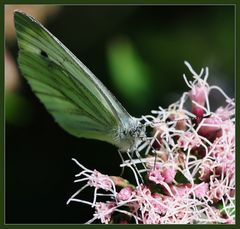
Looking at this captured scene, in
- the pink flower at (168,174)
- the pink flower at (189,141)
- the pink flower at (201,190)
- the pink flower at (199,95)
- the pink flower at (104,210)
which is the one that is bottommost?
the pink flower at (104,210)

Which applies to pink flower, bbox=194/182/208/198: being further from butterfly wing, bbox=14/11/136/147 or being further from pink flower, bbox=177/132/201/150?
butterfly wing, bbox=14/11/136/147

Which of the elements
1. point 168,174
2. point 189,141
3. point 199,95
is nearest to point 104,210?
point 168,174

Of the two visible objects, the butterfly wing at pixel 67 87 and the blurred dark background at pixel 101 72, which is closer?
the butterfly wing at pixel 67 87

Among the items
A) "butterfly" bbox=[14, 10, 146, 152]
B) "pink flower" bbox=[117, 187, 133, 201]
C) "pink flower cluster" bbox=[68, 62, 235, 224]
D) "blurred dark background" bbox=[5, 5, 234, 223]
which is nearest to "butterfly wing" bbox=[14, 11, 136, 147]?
"butterfly" bbox=[14, 10, 146, 152]

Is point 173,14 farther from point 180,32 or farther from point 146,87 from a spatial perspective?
point 146,87

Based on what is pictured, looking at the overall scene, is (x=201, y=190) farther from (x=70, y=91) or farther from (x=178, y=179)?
(x=70, y=91)

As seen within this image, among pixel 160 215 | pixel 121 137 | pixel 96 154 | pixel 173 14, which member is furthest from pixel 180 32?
pixel 160 215

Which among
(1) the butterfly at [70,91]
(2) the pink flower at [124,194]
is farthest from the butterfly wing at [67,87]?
(2) the pink flower at [124,194]

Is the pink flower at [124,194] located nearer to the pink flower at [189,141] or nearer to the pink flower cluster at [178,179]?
the pink flower cluster at [178,179]
